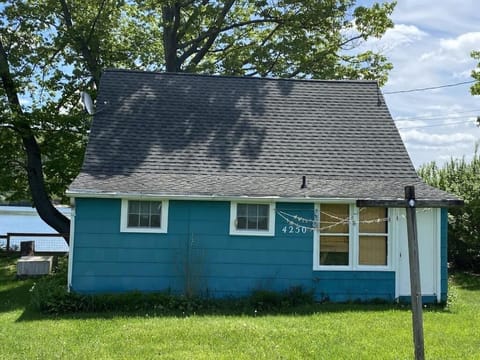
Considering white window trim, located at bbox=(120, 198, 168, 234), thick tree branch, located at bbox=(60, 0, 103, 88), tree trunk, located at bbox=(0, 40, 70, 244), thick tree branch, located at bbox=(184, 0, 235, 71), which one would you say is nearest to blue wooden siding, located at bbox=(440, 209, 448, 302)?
white window trim, located at bbox=(120, 198, 168, 234)

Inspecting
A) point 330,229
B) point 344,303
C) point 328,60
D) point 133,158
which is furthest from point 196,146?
point 328,60

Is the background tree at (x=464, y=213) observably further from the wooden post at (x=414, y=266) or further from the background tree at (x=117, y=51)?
the wooden post at (x=414, y=266)

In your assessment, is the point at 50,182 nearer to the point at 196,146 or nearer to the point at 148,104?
the point at 148,104

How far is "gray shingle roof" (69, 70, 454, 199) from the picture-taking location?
11711mm

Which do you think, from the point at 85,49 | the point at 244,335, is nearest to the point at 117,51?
the point at 85,49

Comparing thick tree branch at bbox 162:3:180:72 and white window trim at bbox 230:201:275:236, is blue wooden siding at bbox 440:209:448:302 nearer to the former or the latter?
white window trim at bbox 230:201:275:236

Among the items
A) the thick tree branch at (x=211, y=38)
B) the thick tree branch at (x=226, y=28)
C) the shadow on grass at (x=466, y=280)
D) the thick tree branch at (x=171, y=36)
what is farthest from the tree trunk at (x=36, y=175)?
the shadow on grass at (x=466, y=280)

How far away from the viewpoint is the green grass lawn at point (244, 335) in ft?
23.2

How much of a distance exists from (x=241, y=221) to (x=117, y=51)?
12853 mm

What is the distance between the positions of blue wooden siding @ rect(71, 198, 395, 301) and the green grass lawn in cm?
81

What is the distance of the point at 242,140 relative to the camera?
1330 centimetres

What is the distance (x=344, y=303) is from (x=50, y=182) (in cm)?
1179

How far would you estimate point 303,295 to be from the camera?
36.4 feet

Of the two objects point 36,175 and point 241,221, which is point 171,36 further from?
point 241,221
